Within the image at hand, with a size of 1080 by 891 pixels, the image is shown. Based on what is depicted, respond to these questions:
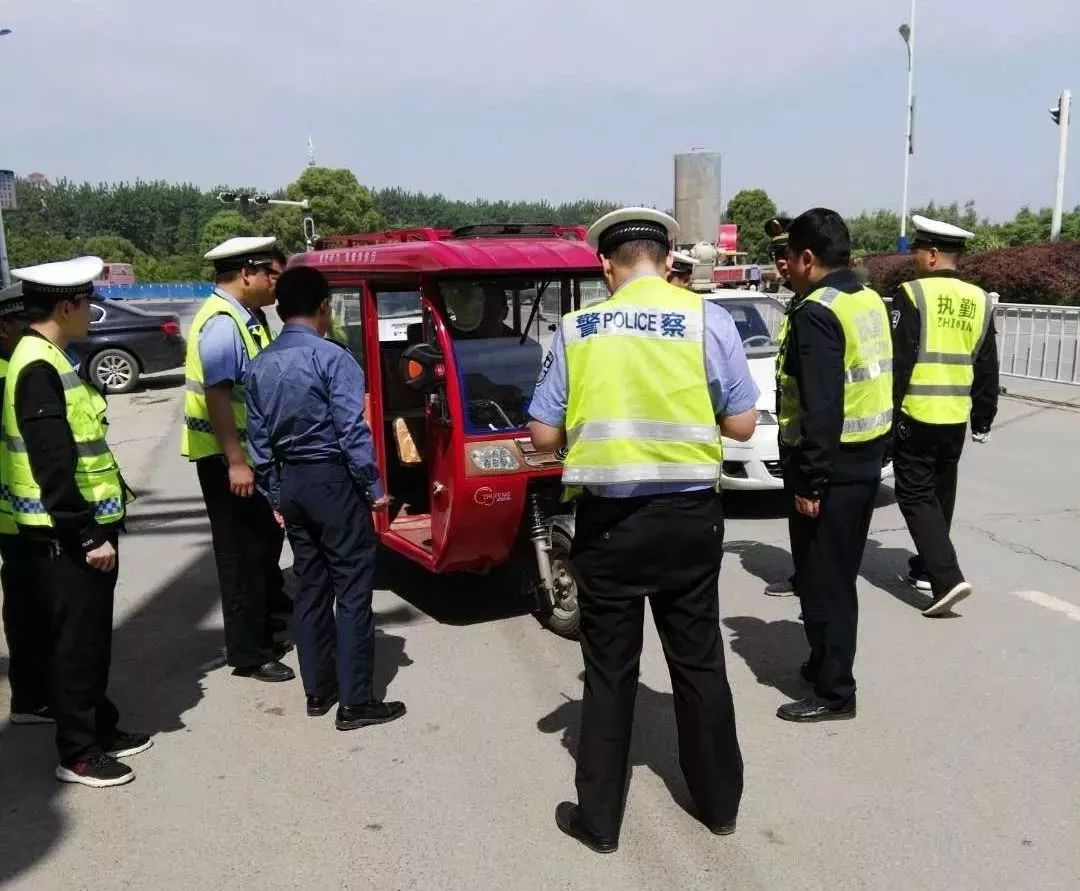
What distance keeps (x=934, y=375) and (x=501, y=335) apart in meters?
2.27

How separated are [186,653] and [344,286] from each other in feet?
7.42

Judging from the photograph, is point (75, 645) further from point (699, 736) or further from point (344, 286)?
point (344, 286)

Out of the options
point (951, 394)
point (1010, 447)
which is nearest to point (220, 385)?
point (951, 394)

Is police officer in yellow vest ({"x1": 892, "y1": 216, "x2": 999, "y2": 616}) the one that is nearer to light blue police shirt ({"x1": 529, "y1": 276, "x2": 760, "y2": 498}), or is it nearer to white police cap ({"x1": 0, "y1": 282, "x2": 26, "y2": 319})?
light blue police shirt ({"x1": 529, "y1": 276, "x2": 760, "y2": 498})

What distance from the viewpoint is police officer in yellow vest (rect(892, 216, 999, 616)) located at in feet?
16.1

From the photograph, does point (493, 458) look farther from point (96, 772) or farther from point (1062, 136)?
point (1062, 136)

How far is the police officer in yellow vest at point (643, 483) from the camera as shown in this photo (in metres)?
2.86

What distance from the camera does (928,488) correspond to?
503 cm

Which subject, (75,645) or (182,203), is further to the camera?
(182,203)

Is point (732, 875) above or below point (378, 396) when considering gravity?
below

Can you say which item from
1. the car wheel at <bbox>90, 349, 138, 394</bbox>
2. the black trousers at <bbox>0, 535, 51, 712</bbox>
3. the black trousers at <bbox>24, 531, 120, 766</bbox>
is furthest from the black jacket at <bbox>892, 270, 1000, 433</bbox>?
the car wheel at <bbox>90, 349, 138, 394</bbox>

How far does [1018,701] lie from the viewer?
405cm

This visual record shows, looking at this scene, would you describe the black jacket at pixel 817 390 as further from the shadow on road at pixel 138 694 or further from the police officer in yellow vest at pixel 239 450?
the shadow on road at pixel 138 694

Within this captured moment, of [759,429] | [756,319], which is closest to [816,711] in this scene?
[759,429]
